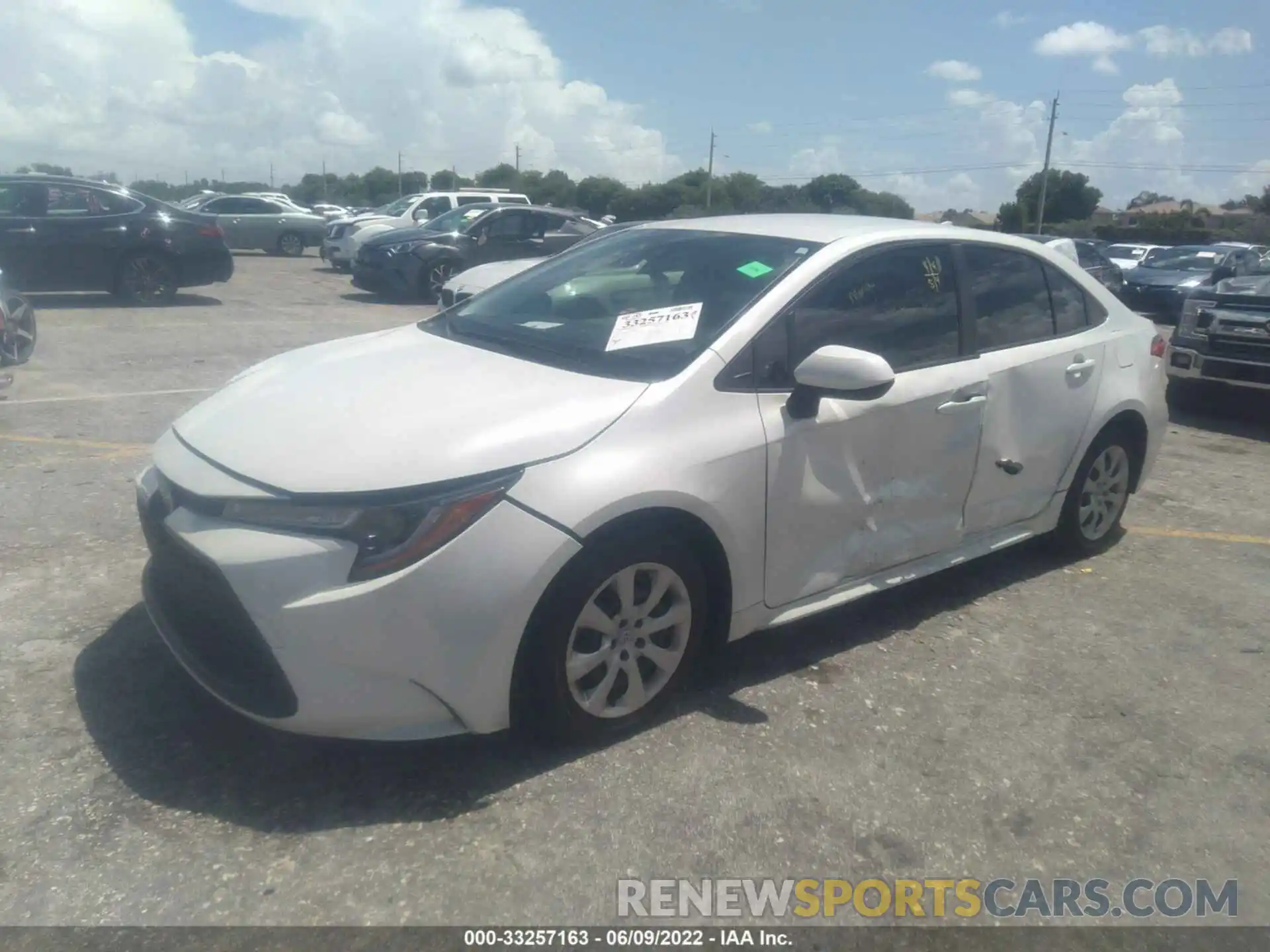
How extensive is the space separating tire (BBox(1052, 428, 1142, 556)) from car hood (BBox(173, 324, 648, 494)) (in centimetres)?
265

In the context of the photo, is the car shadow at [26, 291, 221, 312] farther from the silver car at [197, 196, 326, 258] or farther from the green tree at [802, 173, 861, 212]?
the silver car at [197, 196, 326, 258]

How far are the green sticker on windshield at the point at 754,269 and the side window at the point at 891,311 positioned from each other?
0.20m

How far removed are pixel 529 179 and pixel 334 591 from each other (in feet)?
184

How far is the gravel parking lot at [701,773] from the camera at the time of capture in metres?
2.69

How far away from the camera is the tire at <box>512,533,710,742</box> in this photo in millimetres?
3008

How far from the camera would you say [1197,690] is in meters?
3.93

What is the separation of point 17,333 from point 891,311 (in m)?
7.37

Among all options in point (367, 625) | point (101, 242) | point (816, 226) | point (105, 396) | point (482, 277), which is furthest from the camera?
point (101, 242)

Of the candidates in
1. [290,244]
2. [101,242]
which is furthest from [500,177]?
[101,242]

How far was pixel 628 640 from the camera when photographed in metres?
3.26

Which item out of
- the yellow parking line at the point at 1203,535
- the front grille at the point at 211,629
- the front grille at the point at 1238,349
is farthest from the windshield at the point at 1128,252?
the front grille at the point at 211,629

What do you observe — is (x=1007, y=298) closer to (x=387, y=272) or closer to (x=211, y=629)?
(x=211, y=629)

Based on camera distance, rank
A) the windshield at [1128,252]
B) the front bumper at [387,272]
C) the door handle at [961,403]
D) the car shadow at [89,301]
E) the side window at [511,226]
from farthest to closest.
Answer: the windshield at [1128,252], the side window at [511,226], the front bumper at [387,272], the car shadow at [89,301], the door handle at [961,403]

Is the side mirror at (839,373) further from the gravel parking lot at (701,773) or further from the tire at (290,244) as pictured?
the tire at (290,244)
